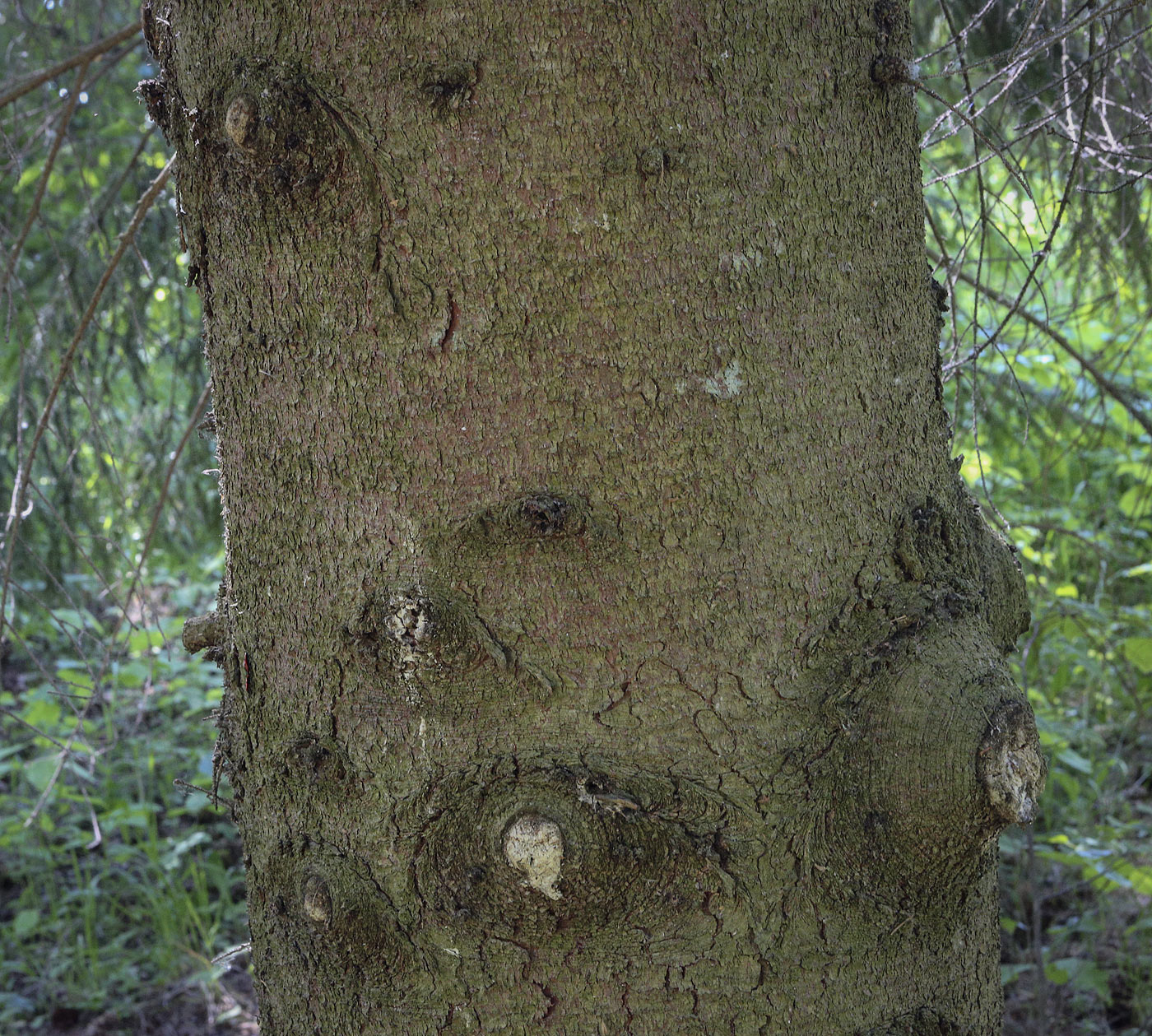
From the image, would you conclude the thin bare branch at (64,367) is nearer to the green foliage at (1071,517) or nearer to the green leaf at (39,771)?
the green foliage at (1071,517)

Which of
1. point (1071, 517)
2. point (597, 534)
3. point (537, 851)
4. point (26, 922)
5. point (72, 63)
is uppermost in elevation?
point (72, 63)

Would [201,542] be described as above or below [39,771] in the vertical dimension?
above

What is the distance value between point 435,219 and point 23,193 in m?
3.24

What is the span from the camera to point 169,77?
87cm

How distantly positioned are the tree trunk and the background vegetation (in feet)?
3.96

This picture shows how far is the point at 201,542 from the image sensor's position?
12.9 feet

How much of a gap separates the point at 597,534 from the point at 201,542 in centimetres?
353

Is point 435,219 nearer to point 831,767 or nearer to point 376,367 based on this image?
point 376,367

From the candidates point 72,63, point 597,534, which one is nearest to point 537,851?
point 597,534

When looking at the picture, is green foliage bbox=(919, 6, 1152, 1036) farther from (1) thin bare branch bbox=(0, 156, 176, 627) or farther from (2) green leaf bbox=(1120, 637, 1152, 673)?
(1) thin bare branch bbox=(0, 156, 176, 627)

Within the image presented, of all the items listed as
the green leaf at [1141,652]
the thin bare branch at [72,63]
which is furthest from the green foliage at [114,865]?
the green leaf at [1141,652]

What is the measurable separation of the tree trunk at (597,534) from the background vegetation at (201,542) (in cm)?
121

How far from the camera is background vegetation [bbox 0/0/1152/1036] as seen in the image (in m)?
2.27

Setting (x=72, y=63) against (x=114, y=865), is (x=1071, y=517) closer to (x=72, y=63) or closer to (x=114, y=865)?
(x=72, y=63)
